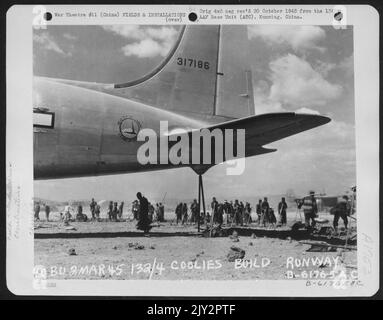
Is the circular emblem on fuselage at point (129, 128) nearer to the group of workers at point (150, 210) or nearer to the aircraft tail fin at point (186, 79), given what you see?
the aircraft tail fin at point (186, 79)

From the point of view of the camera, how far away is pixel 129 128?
2.71 meters

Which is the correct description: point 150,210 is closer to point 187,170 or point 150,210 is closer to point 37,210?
point 187,170

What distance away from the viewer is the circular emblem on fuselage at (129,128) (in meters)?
2.70

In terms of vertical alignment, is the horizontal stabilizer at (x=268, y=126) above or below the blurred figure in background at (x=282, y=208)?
above

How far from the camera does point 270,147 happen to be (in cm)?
272

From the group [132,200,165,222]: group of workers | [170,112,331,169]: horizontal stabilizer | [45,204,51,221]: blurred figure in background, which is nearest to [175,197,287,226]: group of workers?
[132,200,165,222]: group of workers

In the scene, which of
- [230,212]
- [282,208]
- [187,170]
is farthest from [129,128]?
[282,208]

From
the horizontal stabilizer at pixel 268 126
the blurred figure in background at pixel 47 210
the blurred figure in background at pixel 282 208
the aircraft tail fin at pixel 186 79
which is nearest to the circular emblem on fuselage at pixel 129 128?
the aircraft tail fin at pixel 186 79

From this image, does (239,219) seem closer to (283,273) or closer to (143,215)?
(283,273)

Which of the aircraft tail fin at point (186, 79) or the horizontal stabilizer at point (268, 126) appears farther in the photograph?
the aircraft tail fin at point (186, 79)

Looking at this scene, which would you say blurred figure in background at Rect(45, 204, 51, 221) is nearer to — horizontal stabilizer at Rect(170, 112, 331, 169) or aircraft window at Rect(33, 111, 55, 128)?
aircraft window at Rect(33, 111, 55, 128)

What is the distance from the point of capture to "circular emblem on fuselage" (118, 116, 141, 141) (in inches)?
106

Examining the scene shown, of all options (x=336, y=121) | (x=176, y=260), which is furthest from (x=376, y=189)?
(x=176, y=260)

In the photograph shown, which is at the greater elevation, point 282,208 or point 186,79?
point 186,79
